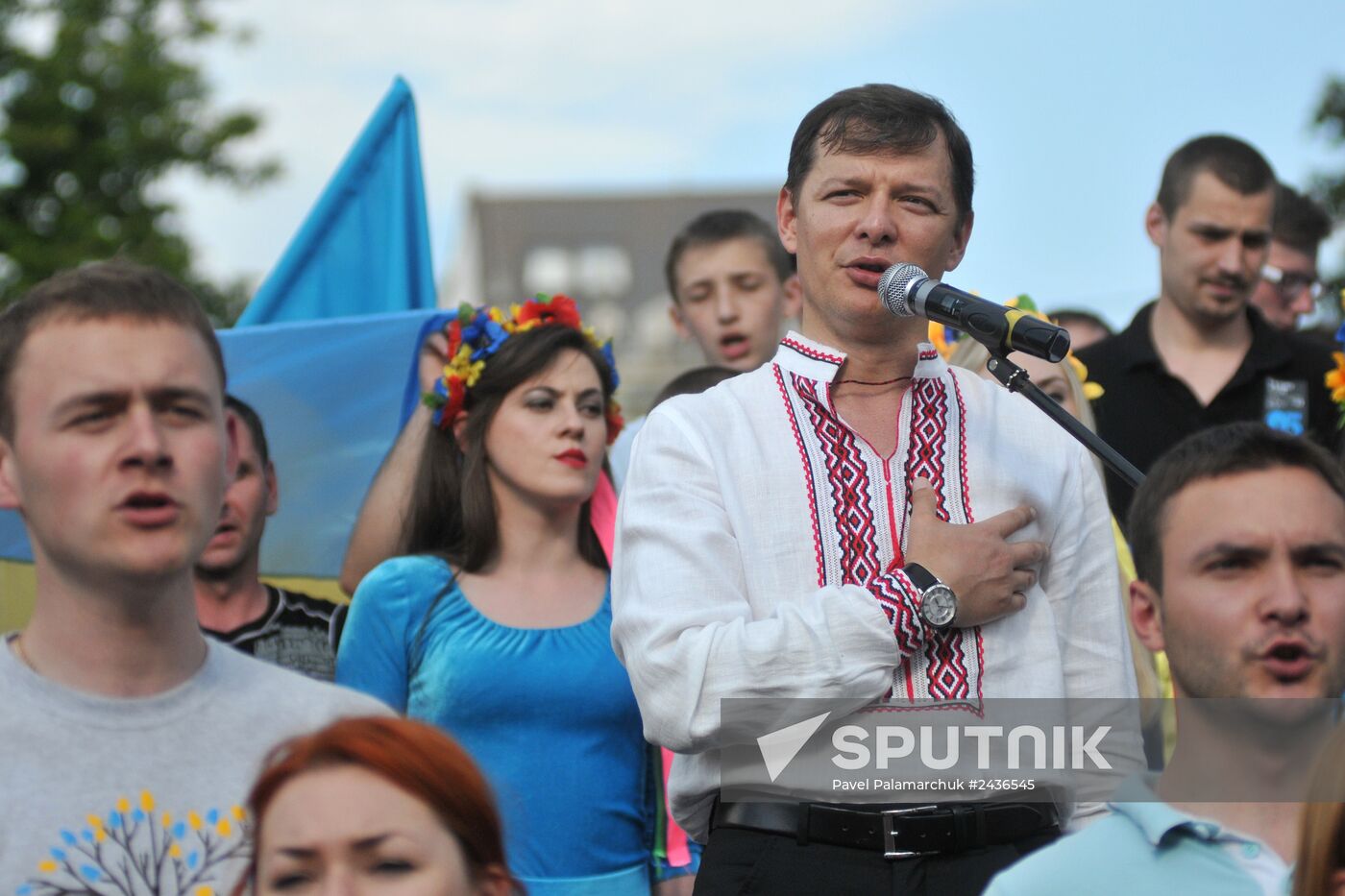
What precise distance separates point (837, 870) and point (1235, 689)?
73 cm

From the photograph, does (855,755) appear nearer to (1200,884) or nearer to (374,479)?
(1200,884)

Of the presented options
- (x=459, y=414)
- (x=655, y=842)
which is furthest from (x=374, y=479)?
(x=655, y=842)

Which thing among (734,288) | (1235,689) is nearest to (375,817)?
(1235,689)

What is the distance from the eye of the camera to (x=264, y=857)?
7.72ft

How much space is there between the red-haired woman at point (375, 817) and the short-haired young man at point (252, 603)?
7.19 ft

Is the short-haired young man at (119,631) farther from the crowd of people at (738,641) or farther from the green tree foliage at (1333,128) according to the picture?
the green tree foliage at (1333,128)

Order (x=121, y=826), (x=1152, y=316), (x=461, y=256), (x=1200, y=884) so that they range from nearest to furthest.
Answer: (x=1200, y=884)
(x=121, y=826)
(x=1152, y=316)
(x=461, y=256)

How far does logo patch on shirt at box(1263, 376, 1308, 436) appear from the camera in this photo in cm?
544

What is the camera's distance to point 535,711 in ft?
13.8

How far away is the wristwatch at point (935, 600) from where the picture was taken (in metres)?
2.90

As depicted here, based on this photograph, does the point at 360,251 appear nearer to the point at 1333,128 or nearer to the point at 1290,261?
the point at 1290,261

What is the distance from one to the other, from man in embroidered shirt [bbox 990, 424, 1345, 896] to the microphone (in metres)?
0.50

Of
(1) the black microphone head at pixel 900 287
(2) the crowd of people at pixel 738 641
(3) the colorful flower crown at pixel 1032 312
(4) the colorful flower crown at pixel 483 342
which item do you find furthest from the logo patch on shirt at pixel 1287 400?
(1) the black microphone head at pixel 900 287

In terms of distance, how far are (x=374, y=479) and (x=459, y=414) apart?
52 cm
